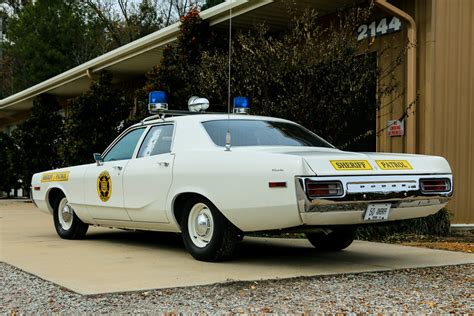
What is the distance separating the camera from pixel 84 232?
8789mm

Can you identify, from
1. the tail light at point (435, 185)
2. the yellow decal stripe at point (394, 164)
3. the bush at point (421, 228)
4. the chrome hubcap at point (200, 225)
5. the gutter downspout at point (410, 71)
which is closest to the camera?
the yellow decal stripe at point (394, 164)

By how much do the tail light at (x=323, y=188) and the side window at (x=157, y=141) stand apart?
6.92ft

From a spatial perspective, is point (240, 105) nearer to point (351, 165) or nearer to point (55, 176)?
point (55, 176)

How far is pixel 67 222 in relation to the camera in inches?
348

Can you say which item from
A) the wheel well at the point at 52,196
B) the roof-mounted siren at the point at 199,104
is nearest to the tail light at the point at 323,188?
the roof-mounted siren at the point at 199,104

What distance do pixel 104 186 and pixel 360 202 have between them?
134 inches

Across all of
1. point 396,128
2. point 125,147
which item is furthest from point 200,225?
point 396,128

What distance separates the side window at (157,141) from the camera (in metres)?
7.26

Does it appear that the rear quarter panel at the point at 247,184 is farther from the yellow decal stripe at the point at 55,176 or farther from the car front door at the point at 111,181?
the yellow decal stripe at the point at 55,176

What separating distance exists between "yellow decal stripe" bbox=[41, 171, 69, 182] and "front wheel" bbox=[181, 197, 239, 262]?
267 centimetres

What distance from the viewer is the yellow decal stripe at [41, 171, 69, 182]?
870cm

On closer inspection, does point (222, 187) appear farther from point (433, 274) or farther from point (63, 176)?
point (63, 176)

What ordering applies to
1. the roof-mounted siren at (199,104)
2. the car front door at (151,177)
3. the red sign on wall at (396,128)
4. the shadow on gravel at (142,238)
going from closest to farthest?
1. the car front door at (151,177)
2. the shadow on gravel at (142,238)
3. the roof-mounted siren at (199,104)
4. the red sign on wall at (396,128)

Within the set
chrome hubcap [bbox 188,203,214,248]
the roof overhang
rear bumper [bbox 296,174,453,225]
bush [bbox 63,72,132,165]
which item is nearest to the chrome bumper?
rear bumper [bbox 296,174,453,225]
